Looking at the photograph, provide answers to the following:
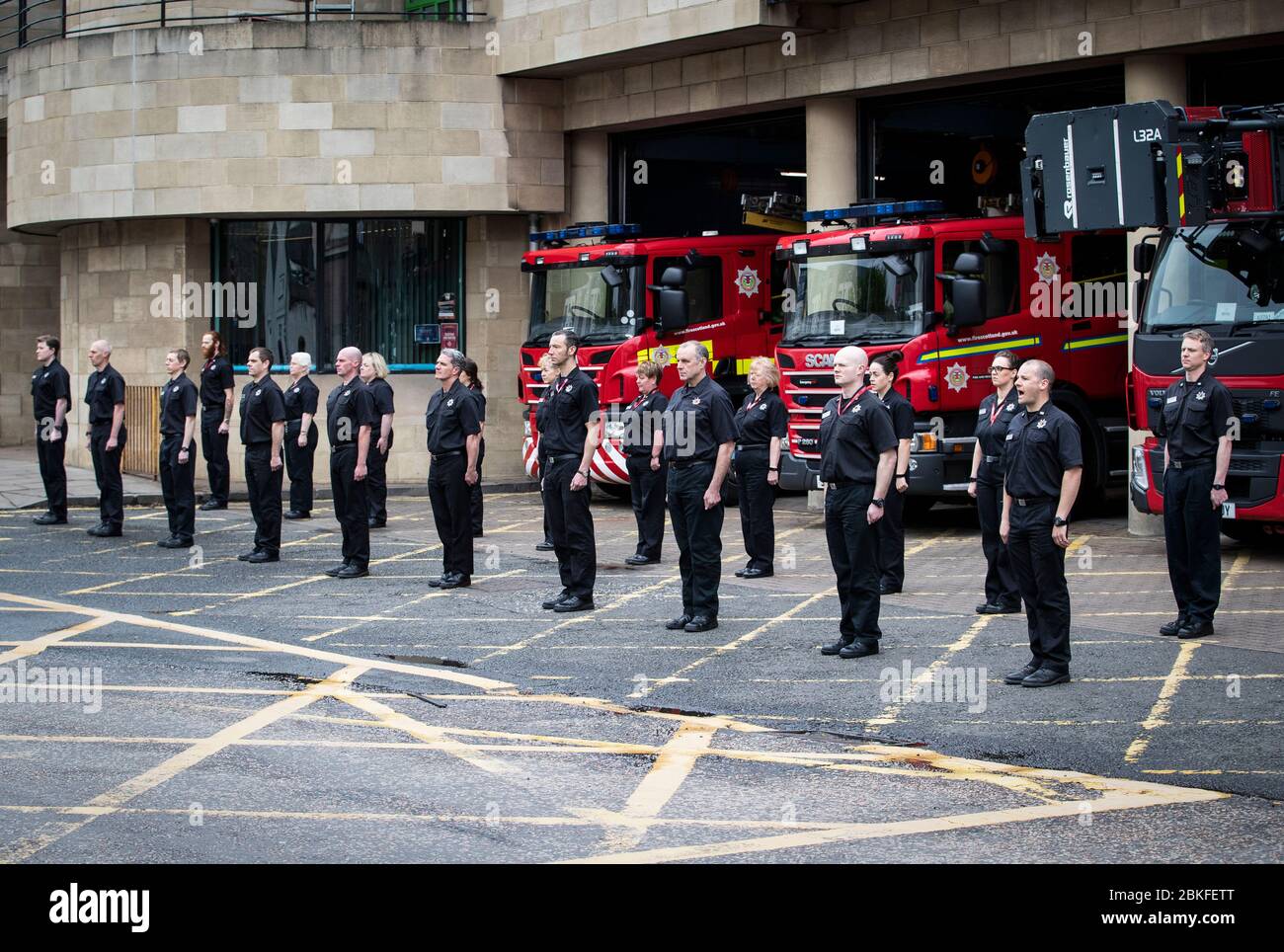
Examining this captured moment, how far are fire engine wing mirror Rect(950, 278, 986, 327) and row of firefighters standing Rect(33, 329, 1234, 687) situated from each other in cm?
229

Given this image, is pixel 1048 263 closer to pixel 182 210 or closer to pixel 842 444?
pixel 842 444

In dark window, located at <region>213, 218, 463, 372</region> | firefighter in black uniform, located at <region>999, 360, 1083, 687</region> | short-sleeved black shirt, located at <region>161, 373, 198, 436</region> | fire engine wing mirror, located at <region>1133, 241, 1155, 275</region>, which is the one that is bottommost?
firefighter in black uniform, located at <region>999, 360, 1083, 687</region>

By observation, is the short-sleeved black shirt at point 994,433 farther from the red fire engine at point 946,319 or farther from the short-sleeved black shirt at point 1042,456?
the red fire engine at point 946,319

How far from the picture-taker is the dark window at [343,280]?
2466cm

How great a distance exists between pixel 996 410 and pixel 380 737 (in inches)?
237

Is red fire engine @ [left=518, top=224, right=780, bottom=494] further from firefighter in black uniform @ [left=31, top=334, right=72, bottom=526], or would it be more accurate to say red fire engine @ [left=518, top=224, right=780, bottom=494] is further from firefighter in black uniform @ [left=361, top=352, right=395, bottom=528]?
firefighter in black uniform @ [left=31, top=334, right=72, bottom=526]

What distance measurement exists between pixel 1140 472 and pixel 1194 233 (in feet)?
6.92

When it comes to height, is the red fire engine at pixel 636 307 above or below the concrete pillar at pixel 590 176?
below

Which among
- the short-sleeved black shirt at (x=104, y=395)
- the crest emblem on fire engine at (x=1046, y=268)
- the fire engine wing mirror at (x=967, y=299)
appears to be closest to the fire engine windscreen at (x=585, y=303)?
the fire engine wing mirror at (x=967, y=299)

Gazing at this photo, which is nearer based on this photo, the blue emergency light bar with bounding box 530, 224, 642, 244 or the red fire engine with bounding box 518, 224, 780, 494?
the red fire engine with bounding box 518, 224, 780, 494

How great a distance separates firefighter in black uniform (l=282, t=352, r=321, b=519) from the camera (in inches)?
750

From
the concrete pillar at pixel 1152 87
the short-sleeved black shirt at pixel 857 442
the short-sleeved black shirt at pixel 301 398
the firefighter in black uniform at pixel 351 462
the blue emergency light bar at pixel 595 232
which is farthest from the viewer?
the blue emergency light bar at pixel 595 232

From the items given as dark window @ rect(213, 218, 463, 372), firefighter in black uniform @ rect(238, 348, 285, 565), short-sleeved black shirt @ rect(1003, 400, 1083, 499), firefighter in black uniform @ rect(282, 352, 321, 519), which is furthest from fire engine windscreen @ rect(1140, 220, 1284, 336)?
dark window @ rect(213, 218, 463, 372)

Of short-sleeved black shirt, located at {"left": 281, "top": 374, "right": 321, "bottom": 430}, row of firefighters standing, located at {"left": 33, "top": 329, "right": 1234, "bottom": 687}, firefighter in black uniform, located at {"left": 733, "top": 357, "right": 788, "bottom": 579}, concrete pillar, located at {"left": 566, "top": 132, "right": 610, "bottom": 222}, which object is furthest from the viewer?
concrete pillar, located at {"left": 566, "top": 132, "right": 610, "bottom": 222}
